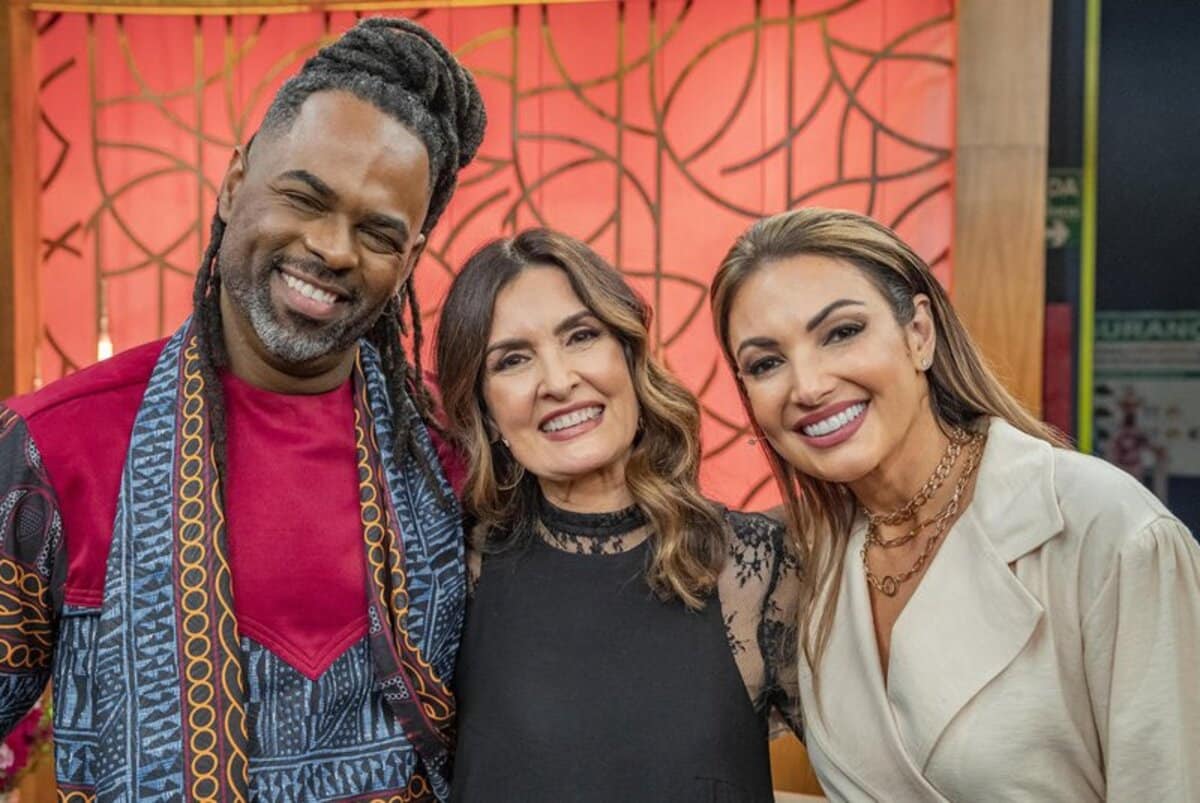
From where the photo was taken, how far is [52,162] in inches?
151

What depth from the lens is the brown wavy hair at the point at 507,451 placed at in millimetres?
1848

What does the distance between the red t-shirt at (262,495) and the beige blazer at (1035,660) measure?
74cm

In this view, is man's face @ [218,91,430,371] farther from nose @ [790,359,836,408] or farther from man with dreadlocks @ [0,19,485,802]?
nose @ [790,359,836,408]

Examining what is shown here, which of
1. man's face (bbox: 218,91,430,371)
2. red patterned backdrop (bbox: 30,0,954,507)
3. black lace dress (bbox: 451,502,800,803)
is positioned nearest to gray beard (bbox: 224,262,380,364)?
man's face (bbox: 218,91,430,371)

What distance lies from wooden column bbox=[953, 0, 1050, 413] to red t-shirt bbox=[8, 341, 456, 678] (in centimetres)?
215

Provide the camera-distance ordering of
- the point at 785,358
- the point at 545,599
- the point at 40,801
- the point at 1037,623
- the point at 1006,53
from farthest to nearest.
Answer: the point at 40,801 → the point at 1006,53 → the point at 545,599 → the point at 785,358 → the point at 1037,623

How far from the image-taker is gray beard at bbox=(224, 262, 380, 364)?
1615 mm

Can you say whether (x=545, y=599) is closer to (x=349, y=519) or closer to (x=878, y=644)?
(x=349, y=519)

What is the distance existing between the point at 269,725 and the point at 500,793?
351 mm

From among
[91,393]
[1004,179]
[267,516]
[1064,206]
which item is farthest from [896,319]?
[1064,206]

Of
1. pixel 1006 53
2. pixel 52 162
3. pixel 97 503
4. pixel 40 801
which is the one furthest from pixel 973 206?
pixel 40 801

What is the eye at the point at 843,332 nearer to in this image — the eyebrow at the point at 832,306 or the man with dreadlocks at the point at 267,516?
the eyebrow at the point at 832,306

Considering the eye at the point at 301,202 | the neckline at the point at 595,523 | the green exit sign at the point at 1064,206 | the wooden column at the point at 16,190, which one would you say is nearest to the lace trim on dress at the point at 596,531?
the neckline at the point at 595,523

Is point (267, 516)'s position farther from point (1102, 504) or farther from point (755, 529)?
point (1102, 504)
